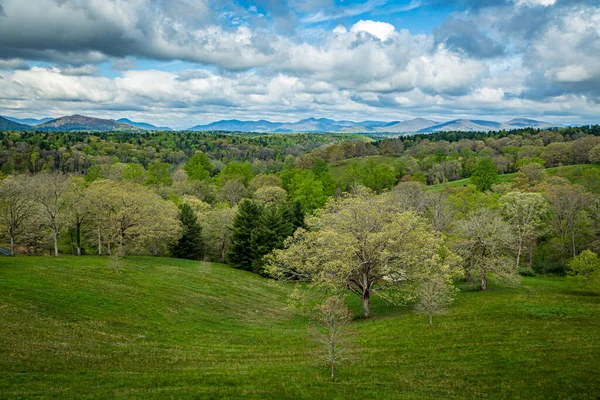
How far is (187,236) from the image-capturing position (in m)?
63.1

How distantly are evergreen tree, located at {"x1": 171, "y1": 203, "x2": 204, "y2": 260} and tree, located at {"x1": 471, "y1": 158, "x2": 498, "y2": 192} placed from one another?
7996cm

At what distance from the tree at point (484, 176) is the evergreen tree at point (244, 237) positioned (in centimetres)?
7156

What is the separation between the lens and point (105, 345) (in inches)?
784

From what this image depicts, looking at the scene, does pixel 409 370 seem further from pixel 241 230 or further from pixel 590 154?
pixel 590 154

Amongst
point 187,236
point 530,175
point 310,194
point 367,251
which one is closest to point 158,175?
point 310,194

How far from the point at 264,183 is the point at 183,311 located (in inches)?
2941

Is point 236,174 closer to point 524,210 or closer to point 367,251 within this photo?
point 524,210

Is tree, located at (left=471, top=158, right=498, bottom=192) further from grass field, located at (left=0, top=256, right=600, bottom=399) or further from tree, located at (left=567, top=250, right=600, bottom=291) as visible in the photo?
grass field, located at (left=0, top=256, right=600, bottom=399)

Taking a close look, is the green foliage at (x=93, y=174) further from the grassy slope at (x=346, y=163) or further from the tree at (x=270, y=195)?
the grassy slope at (x=346, y=163)

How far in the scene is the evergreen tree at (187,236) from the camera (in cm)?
6275

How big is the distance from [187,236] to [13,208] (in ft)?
80.5

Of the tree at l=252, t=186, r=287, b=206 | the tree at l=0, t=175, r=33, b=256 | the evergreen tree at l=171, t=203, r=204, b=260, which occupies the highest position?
the tree at l=0, t=175, r=33, b=256

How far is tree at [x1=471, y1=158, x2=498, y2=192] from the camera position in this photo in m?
102

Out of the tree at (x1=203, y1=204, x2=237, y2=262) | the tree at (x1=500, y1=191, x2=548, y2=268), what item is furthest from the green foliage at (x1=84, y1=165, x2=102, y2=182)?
the tree at (x1=500, y1=191, x2=548, y2=268)
